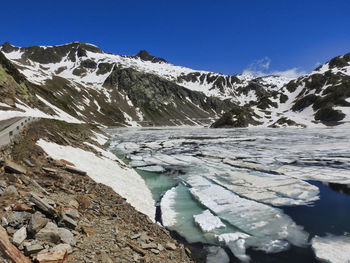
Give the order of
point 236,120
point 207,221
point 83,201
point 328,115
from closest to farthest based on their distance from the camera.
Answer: point 83,201
point 207,221
point 236,120
point 328,115

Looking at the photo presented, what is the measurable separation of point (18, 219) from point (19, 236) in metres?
0.75

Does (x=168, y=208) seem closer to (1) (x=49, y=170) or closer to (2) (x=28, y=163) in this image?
(1) (x=49, y=170)

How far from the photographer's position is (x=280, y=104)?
199m

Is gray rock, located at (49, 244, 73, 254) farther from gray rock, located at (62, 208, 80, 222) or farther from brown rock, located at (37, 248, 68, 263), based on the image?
gray rock, located at (62, 208, 80, 222)

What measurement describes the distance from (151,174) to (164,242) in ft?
41.3

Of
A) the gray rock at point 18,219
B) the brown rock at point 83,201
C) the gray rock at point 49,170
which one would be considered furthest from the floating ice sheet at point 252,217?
the gray rock at point 49,170

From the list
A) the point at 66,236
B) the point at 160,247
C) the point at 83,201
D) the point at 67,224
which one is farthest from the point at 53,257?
the point at 83,201

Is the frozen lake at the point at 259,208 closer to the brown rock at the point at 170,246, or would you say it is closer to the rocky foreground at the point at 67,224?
the brown rock at the point at 170,246

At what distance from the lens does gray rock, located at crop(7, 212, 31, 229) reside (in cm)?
572

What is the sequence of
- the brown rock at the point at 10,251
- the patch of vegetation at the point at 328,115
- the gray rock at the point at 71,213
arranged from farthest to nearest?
the patch of vegetation at the point at 328,115 → the gray rock at the point at 71,213 → the brown rock at the point at 10,251

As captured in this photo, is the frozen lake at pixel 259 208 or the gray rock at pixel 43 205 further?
the frozen lake at pixel 259 208

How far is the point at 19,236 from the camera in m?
5.34

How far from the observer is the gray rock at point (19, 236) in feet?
16.9

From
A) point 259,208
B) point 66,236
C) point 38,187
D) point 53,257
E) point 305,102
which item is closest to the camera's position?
point 53,257
